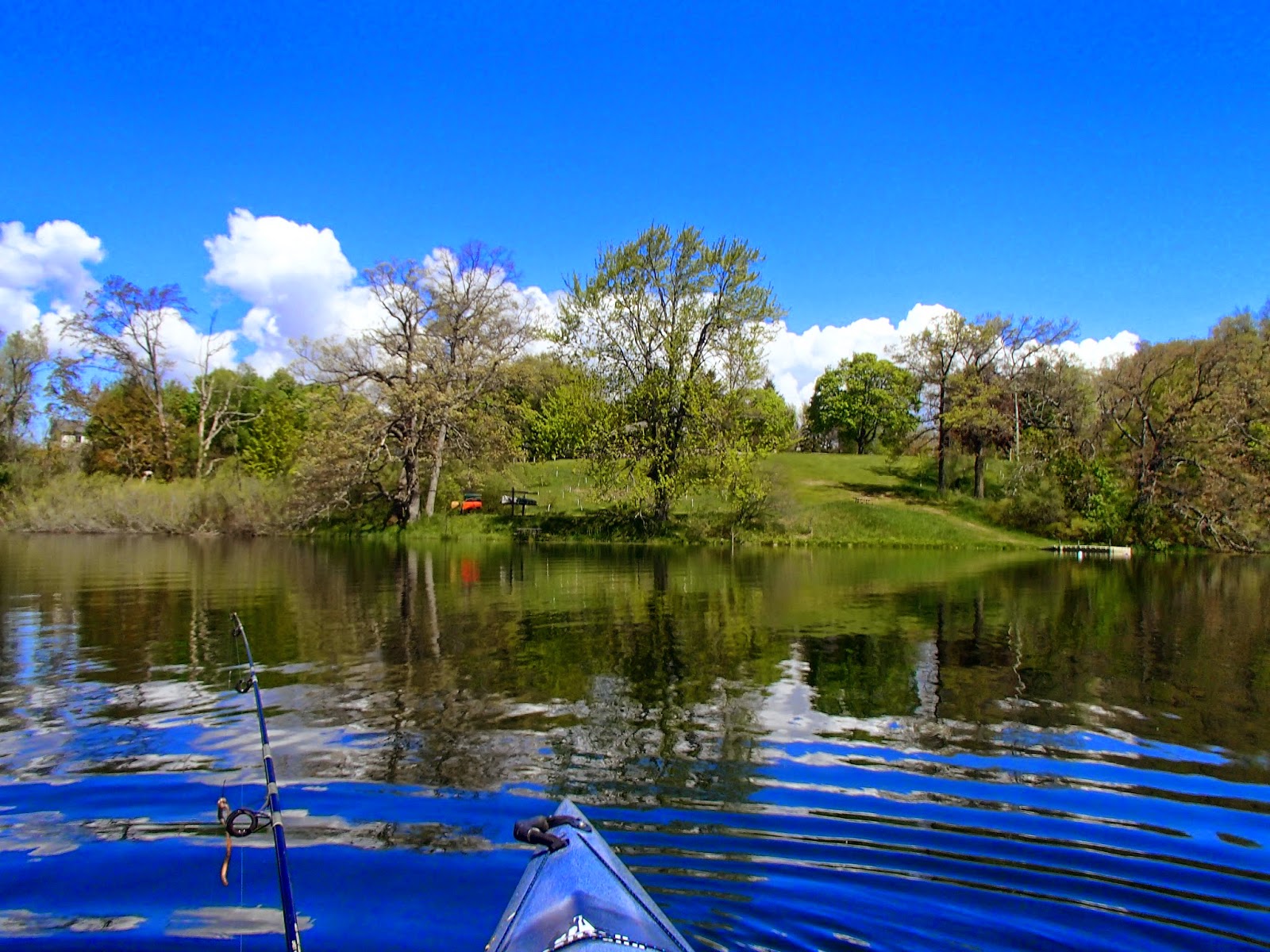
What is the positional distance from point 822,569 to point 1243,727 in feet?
62.2

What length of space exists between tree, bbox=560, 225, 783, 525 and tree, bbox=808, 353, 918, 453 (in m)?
44.9

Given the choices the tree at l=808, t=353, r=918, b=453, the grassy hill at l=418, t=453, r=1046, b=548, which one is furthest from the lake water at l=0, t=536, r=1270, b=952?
the tree at l=808, t=353, r=918, b=453

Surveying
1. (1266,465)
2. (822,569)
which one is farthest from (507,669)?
(1266,465)

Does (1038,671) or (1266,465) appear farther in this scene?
(1266,465)

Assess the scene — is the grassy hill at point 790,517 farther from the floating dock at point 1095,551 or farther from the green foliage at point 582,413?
the floating dock at point 1095,551

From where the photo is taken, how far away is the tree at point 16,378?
53969mm

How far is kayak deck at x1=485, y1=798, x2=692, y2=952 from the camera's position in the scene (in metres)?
3.39

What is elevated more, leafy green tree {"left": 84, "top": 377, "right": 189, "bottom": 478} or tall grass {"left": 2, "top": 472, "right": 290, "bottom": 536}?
leafy green tree {"left": 84, "top": 377, "right": 189, "bottom": 478}

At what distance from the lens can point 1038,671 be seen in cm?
1170

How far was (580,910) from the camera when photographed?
139 inches

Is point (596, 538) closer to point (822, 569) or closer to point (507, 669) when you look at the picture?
point (822, 569)

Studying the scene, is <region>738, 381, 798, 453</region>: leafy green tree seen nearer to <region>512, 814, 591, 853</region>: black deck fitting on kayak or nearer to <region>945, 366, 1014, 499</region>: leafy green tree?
<region>945, 366, 1014, 499</region>: leafy green tree

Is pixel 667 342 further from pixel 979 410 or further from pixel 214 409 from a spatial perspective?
pixel 214 409

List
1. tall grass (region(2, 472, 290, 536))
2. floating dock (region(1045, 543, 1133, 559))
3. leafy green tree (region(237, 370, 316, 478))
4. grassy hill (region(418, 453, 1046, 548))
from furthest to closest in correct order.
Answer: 1. leafy green tree (region(237, 370, 316, 478))
2. tall grass (region(2, 472, 290, 536))
3. grassy hill (region(418, 453, 1046, 548))
4. floating dock (region(1045, 543, 1133, 559))
